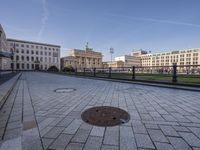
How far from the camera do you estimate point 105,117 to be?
294 cm

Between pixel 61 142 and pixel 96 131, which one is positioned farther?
pixel 96 131

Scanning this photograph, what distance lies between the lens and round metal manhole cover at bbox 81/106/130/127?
2.67 meters

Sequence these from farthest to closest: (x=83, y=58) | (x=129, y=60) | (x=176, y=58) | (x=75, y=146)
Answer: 1. (x=129, y=60)
2. (x=83, y=58)
3. (x=176, y=58)
4. (x=75, y=146)

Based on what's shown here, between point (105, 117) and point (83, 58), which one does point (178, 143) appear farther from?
point (83, 58)

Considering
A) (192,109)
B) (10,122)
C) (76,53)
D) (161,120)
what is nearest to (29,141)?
(10,122)

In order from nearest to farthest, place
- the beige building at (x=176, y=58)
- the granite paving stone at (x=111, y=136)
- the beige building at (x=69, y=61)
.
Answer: the granite paving stone at (x=111, y=136) → the beige building at (x=176, y=58) → the beige building at (x=69, y=61)

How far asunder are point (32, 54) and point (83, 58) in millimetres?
39989

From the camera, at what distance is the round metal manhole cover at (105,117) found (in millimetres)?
2673

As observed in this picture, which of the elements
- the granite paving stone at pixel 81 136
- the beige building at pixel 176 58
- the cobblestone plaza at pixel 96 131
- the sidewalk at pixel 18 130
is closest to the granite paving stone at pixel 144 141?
the cobblestone plaza at pixel 96 131

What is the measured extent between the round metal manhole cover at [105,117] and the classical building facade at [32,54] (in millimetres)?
81375

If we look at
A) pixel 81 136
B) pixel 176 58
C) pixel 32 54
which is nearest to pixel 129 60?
pixel 176 58

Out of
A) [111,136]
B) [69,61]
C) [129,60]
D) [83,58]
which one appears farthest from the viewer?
[129,60]

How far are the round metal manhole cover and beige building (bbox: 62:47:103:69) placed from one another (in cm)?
9593

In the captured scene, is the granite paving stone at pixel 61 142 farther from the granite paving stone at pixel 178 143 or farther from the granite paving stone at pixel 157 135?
the granite paving stone at pixel 178 143
